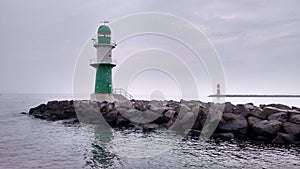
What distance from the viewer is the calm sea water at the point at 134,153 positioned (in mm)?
10695

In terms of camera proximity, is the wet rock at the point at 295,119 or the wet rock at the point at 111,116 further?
the wet rock at the point at 111,116

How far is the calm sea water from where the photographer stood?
1070cm

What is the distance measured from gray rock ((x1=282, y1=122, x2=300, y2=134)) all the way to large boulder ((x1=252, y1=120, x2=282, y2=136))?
0.95 feet

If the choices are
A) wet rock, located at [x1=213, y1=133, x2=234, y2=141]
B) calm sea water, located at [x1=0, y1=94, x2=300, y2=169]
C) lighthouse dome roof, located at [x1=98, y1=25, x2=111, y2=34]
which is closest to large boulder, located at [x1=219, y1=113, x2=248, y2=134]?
wet rock, located at [x1=213, y1=133, x2=234, y2=141]

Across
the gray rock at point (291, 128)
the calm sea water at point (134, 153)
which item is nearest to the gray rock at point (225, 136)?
the calm sea water at point (134, 153)

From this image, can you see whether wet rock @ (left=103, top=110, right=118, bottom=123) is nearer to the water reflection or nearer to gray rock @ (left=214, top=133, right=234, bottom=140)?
the water reflection

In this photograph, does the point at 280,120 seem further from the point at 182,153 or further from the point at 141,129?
the point at 141,129

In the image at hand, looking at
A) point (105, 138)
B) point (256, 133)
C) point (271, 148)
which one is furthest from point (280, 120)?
point (105, 138)

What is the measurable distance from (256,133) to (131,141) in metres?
6.63

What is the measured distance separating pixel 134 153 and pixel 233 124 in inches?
261

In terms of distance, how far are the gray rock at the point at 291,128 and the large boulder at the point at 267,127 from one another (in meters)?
0.29

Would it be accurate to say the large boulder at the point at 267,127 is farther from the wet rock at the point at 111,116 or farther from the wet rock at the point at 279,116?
the wet rock at the point at 111,116

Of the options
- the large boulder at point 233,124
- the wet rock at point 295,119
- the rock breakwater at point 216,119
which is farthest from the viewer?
the large boulder at point 233,124

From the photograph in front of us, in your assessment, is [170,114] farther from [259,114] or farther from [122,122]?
[259,114]
